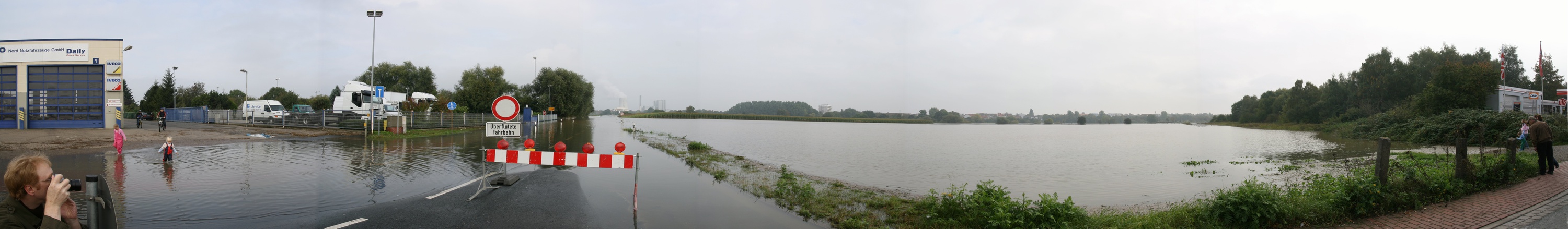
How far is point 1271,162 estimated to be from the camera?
53.4 ft

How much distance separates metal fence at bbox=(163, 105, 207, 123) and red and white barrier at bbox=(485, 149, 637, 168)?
3825 centimetres

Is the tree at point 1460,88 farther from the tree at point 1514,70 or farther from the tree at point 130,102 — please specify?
the tree at point 130,102

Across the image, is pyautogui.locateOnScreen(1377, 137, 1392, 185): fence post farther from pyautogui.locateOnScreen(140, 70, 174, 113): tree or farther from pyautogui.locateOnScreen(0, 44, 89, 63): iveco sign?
pyautogui.locateOnScreen(140, 70, 174, 113): tree

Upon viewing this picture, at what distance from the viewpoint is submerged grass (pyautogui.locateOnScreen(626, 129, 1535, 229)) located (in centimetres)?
531

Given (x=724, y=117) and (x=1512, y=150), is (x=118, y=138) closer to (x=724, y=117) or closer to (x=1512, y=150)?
(x=1512, y=150)

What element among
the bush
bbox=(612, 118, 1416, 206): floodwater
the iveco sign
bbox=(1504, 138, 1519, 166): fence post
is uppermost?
the iveco sign

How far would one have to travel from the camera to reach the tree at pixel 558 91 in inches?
2270

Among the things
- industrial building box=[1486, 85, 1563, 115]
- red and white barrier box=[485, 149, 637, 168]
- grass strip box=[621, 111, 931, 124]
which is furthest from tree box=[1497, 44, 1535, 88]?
grass strip box=[621, 111, 931, 124]

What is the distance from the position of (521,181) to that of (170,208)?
3.38 m

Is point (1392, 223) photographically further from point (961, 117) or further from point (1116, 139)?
point (961, 117)

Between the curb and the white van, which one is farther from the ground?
the white van

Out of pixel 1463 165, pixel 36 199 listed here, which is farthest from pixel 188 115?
pixel 1463 165

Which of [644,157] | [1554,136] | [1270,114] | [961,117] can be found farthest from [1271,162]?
[961,117]

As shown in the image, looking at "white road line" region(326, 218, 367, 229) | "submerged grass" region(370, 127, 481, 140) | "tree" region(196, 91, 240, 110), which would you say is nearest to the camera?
"white road line" region(326, 218, 367, 229)
